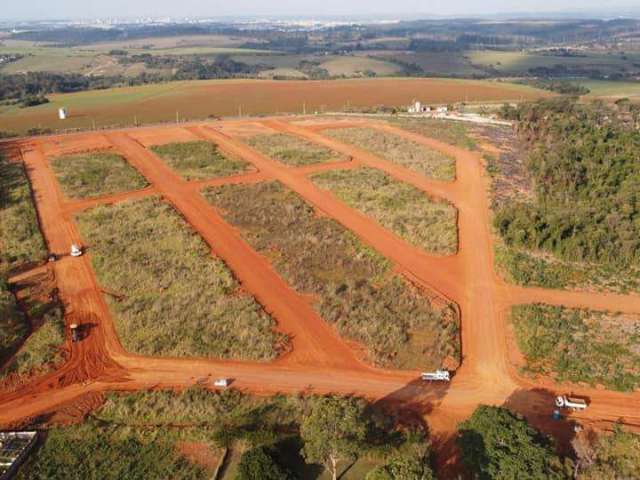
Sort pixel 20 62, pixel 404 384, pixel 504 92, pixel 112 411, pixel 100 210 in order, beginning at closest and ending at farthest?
pixel 112 411
pixel 404 384
pixel 100 210
pixel 504 92
pixel 20 62

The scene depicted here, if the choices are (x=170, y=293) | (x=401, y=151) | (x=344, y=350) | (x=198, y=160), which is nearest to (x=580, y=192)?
(x=401, y=151)

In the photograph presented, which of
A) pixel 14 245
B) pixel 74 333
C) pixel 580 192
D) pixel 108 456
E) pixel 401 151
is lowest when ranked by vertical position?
pixel 108 456

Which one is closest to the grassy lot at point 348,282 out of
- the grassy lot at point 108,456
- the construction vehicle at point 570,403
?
the construction vehicle at point 570,403

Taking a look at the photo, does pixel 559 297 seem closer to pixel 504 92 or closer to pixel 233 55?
pixel 504 92

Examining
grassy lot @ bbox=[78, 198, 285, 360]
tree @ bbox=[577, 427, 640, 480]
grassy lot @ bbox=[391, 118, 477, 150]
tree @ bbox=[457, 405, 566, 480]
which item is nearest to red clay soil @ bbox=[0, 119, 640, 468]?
grassy lot @ bbox=[78, 198, 285, 360]

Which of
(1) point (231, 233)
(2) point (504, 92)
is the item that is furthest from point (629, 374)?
(2) point (504, 92)

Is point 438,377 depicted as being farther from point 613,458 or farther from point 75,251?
point 75,251

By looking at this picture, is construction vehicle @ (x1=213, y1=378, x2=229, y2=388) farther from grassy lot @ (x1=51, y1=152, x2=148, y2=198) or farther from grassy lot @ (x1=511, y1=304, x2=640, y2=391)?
grassy lot @ (x1=51, y1=152, x2=148, y2=198)

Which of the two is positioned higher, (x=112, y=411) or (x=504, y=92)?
(x=504, y=92)
